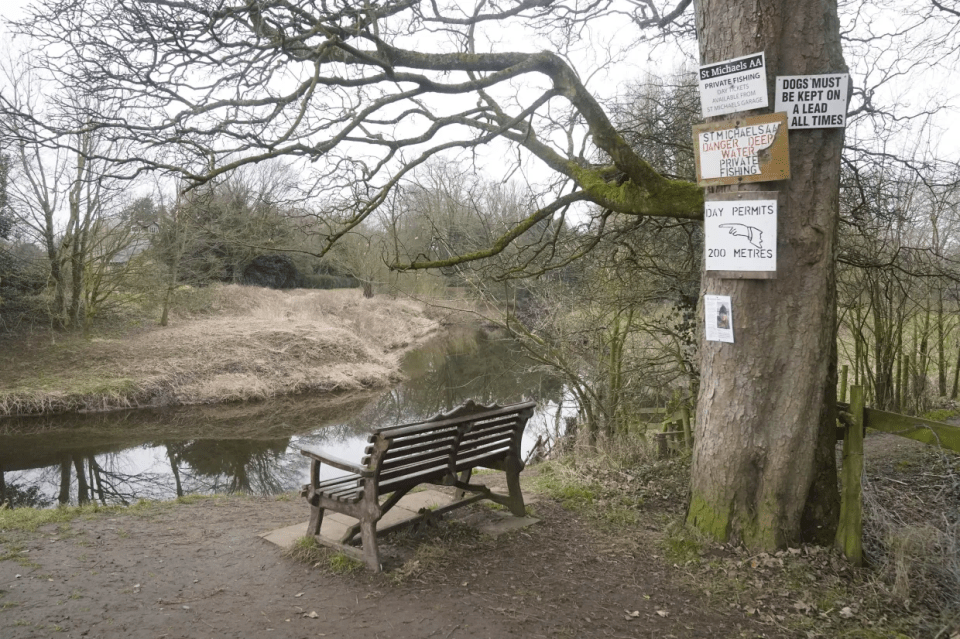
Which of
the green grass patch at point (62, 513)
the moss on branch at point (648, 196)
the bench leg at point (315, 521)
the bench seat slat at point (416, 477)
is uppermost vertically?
the moss on branch at point (648, 196)

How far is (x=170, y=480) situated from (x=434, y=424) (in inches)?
319

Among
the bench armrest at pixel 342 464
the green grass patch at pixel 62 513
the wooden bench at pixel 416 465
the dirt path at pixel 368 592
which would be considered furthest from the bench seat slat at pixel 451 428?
the green grass patch at pixel 62 513

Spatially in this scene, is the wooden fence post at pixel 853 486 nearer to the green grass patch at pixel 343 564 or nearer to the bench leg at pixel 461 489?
the bench leg at pixel 461 489

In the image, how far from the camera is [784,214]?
3980 millimetres

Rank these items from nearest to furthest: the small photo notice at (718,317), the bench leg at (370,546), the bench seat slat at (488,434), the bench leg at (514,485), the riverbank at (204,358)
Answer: the small photo notice at (718,317), the bench leg at (370,546), the bench seat slat at (488,434), the bench leg at (514,485), the riverbank at (204,358)

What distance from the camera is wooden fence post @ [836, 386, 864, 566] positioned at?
396 centimetres

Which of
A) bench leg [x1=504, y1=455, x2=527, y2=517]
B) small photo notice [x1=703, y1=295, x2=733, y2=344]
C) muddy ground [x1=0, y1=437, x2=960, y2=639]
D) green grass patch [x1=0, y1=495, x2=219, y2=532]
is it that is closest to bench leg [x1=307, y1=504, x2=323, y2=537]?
muddy ground [x1=0, y1=437, x2=960, y2=639]

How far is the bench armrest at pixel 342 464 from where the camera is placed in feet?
14.0

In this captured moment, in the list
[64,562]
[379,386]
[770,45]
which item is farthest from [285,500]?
[379,386]

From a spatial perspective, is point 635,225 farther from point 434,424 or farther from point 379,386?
point 379,386

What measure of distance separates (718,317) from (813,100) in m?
1.40

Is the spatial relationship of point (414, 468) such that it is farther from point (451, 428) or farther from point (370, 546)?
point (370, 546)

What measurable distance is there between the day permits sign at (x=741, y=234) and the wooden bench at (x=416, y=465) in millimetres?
1943

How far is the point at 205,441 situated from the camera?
43.0ft
